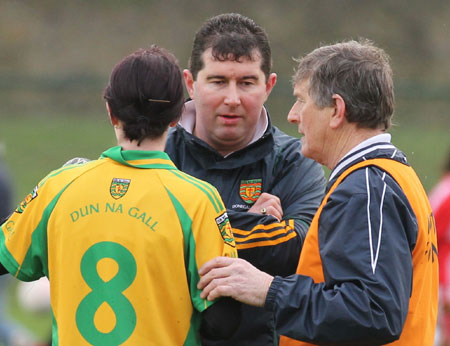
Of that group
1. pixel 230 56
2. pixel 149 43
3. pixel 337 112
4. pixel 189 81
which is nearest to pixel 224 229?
pixel 337 112

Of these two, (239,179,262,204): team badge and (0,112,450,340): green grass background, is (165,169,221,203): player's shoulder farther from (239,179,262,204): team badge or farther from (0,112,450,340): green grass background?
(0,112,450,340): green grass background

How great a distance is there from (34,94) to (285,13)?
29.4 feet

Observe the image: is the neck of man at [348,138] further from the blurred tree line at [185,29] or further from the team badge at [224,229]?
the blurred tree line at [185,29]

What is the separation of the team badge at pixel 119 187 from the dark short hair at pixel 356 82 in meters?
0.75

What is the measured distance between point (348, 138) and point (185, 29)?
23.1 meters

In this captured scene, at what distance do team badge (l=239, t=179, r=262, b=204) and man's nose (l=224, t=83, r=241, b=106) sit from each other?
1.03ft

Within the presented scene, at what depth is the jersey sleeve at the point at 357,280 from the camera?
9.19 ft

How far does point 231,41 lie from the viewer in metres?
3.56

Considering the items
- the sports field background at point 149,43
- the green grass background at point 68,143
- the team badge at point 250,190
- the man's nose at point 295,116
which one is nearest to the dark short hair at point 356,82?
the man's nose at point 295,116

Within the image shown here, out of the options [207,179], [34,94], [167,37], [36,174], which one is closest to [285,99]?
[36,174]

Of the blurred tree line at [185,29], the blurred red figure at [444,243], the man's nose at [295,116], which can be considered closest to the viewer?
the man's nose at [295,116]

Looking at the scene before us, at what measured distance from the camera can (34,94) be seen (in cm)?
2078

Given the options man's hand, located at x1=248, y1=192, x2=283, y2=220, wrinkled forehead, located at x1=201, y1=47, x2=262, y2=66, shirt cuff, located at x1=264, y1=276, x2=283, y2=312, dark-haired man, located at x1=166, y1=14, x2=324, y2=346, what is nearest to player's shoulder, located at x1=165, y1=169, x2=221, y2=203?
shirt cuff, located at x1=264, y1=276, x2=283, y2=312

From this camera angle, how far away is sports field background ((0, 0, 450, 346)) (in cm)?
1967
